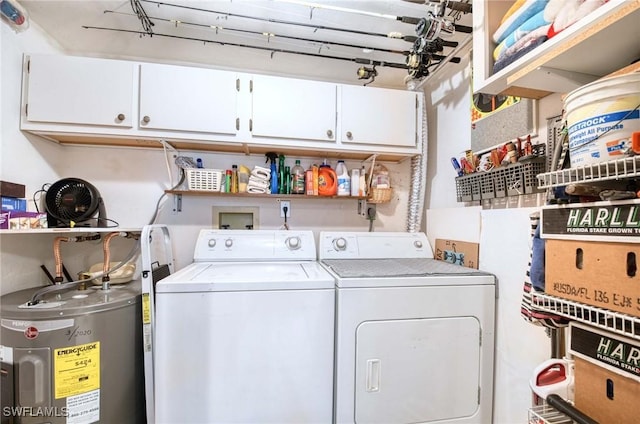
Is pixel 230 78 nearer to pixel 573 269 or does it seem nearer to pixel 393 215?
pixel 393 215

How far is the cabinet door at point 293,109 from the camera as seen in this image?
1.85 m

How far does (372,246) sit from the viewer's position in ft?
6.48

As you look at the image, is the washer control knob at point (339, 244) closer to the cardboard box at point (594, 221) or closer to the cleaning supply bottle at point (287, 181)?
the cleaning supply bottle at point (287, 181)

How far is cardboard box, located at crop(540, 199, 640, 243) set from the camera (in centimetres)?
61

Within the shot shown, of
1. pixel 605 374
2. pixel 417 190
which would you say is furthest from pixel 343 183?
pixel 605 374

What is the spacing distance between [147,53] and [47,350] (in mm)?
1954

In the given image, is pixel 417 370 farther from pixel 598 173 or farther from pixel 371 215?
pixel 371 215

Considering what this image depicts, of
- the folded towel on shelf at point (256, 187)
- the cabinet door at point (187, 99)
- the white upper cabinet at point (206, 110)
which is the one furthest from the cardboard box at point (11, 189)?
the folded towel on shelf at point (256, 187)

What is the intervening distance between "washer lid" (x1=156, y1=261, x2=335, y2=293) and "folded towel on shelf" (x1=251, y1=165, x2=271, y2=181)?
2.29 ft

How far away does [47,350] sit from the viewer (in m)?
1.28

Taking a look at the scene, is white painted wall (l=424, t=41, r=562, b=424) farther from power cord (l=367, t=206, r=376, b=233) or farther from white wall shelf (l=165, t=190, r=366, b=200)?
white wall shelf (l=165, t=190, r=366, b=200)

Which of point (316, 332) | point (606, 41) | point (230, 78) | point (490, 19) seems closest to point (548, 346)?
point (316, 332)

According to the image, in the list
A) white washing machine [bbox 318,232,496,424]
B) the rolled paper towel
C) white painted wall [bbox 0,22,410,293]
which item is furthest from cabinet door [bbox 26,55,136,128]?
white washing machine [bbox 318,232,496,424]

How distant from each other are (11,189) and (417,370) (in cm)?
234
